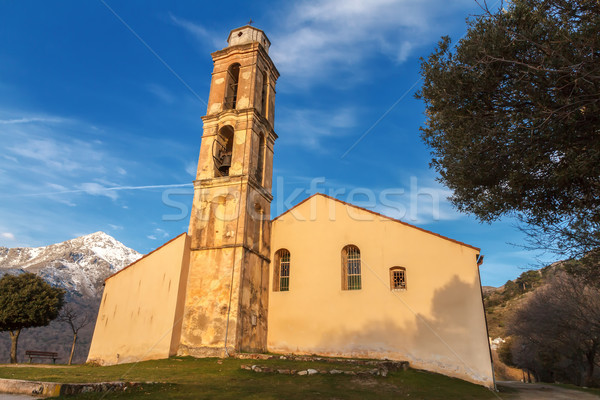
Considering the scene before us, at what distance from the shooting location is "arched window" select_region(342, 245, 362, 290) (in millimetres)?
17828

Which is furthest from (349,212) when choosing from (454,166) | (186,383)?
(186,383)

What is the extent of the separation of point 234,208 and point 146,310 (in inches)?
243

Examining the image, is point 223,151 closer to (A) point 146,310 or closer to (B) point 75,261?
(A) point 146,310

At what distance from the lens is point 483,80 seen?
8156 mm

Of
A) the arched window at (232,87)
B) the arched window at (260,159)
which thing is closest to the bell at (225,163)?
the arched window at (260,159)

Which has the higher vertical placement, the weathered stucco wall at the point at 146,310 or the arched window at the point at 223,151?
the arched window at the point at 223,151

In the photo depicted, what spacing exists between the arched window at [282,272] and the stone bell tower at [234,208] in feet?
1.67

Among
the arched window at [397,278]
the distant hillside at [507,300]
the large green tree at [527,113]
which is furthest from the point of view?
the distant hillside at [507,300]

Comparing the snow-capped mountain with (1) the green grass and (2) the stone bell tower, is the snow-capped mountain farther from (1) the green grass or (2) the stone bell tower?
(1) the green grass

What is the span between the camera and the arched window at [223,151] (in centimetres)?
2011

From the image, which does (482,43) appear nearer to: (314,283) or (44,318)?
(314,283)

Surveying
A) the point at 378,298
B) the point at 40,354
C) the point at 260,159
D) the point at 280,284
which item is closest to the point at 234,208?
the point at 260,159

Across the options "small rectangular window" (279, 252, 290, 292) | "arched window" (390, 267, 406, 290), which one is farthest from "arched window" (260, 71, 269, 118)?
"arched window" (390, 267, 406, 290)

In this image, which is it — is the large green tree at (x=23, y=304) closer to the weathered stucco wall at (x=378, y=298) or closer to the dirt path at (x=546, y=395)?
the weathered stucco wall at (x=378, y=298)
